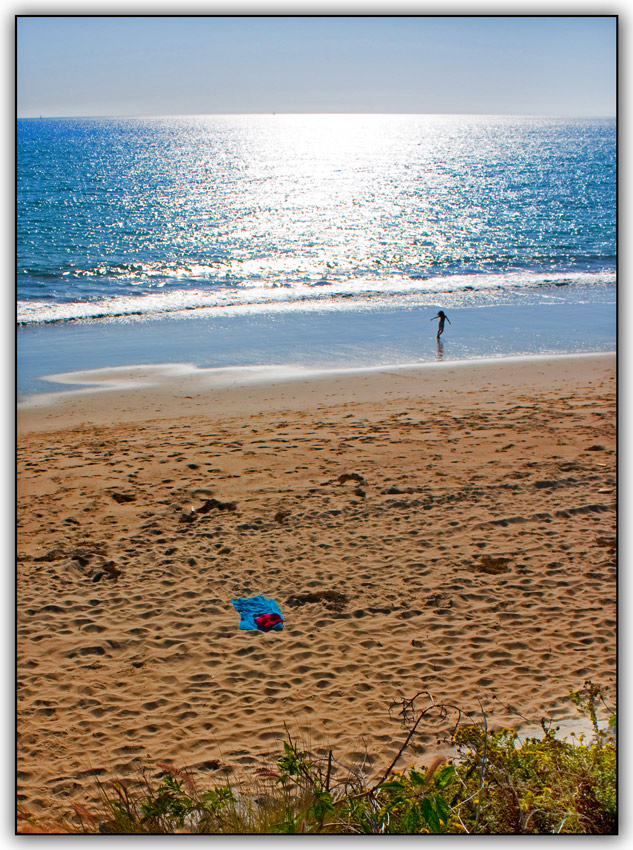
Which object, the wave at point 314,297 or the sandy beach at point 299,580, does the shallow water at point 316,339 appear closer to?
the wave at point 314,297

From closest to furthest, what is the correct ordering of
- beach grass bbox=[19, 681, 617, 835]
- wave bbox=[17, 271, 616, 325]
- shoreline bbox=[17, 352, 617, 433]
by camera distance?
beach grass bbox=[19, 681, 617, 835], shoreline bbox=[17, 352, 617, 433], wave bbox=[17, 271, 616, 325]

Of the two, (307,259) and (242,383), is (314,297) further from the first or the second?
(242,383)

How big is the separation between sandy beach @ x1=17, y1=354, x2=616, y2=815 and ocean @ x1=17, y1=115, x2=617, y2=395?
382cm

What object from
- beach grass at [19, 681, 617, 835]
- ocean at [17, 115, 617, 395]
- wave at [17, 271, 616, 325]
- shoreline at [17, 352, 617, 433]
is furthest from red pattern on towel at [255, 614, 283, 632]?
wave at [17, 271, 616, 325]

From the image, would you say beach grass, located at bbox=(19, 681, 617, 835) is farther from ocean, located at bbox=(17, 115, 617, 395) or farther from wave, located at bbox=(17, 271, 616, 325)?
wave, located at bbox=(17, 271, 616, 325)

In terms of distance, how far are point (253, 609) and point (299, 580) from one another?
0.61 meters

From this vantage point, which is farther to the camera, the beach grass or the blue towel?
the blue towel

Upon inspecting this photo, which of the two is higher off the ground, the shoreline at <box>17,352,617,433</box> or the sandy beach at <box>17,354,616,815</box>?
the shoreline at <box>17,352,617,433</box>

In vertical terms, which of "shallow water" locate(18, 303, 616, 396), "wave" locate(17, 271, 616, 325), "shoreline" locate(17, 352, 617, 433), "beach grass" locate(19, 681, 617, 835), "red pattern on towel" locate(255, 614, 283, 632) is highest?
A: "wave" locate(17, 271, 616, 325)

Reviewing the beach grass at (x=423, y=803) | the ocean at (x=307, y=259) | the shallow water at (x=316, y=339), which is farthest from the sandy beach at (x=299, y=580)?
the shallow water at (x=316, y=339)

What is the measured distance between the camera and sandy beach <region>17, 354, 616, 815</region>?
461cm

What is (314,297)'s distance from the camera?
22875mm

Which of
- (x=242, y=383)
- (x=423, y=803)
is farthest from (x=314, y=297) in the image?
(x=423, y=803)

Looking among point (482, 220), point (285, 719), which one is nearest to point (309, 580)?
point (285, 719)
